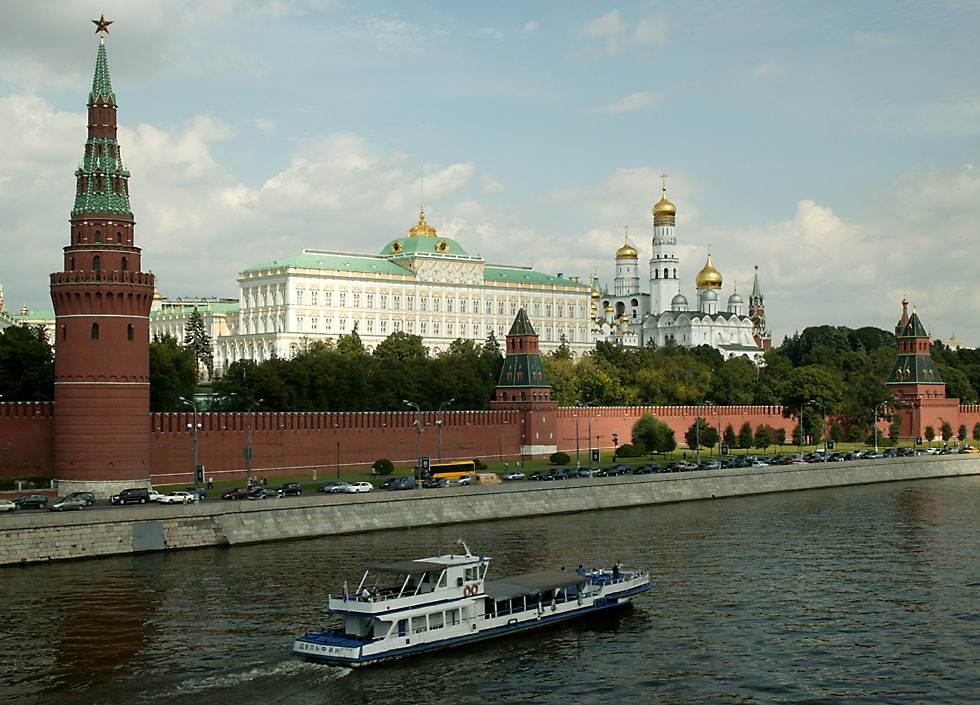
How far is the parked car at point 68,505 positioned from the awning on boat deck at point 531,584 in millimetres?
24428

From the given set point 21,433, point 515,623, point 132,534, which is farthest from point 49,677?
point 21,433

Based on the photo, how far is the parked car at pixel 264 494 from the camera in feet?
219

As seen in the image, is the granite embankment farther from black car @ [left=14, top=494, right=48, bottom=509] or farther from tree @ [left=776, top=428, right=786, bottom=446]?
tree @ [left=776, top=428, right=786, bottom=446]

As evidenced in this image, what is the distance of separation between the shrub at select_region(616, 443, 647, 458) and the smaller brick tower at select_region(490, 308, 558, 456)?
4.72m

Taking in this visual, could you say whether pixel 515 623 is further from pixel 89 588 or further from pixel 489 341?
pixel 489 341

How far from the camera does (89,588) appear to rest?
48.6m

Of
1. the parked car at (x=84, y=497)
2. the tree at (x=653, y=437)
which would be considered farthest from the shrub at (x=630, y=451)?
the parked car at (x=84, y=497)

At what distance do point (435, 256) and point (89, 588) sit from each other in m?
128

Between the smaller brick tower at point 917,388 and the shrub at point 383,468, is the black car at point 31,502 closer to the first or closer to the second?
the shrub at point 383,468

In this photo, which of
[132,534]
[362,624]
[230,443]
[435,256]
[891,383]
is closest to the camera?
[362,624]

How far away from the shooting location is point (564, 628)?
45.4 meters

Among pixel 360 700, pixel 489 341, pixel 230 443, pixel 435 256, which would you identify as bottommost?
pixel 360 700

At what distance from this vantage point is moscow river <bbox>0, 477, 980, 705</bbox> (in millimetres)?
36594

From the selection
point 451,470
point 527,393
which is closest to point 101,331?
point 451,470
